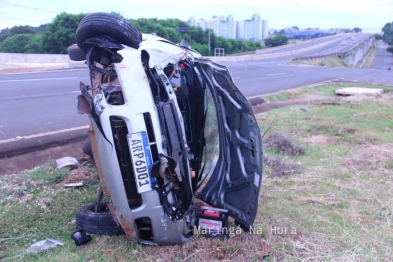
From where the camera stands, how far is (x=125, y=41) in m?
3.29

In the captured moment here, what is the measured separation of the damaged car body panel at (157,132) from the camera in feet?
9.43

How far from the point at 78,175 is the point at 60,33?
35.7 meters

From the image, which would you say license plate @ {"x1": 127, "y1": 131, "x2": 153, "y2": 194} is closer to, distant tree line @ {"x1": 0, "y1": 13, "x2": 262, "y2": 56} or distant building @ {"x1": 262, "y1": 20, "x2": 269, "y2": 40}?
distant tree line @ {"x1": 0, "y1": 13, "x2": 262, "y2": 56}

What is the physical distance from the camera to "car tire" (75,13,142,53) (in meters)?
3.22

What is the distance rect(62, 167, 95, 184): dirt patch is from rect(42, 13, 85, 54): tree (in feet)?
114

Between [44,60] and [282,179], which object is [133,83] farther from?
[44,60]

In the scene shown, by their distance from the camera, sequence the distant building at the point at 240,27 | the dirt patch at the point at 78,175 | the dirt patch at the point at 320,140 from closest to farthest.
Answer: the dirt patch at the point at 78,175 < the dirt patch at the point at 320,140 < the distant building at the point at 240,27

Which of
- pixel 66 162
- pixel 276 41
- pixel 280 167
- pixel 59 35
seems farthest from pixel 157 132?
pixel 276 41

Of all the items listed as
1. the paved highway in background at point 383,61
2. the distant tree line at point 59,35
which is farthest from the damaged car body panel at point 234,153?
the paved highway in background at point 383,61

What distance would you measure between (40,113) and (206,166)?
17.6 ft

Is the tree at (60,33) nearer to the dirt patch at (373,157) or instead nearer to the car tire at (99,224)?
the dirt patch at (373,157)

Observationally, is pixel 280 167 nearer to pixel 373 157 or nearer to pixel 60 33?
pixel 373 157

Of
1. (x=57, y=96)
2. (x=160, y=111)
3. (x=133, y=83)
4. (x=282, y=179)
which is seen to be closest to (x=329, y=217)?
(x=282, y=179)

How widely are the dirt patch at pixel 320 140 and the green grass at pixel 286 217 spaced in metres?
0.31
